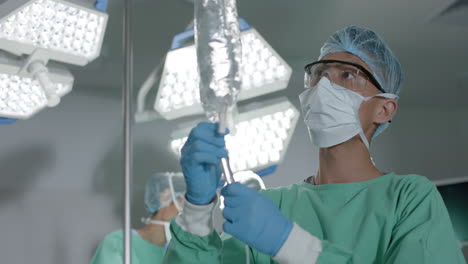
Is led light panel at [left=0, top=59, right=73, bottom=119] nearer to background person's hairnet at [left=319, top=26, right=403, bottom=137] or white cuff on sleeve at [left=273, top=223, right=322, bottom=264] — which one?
background person's hairnet at [left=319, top=26, right=403, bottom=137]

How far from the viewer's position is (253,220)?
0.96 meters

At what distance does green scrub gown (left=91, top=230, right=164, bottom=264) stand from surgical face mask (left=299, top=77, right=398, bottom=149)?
1.50 metres

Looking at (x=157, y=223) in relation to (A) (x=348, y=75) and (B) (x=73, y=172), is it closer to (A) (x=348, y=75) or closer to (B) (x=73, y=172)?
(B) (x=73, y=172)

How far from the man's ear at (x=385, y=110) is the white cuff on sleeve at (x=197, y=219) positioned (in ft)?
2.01

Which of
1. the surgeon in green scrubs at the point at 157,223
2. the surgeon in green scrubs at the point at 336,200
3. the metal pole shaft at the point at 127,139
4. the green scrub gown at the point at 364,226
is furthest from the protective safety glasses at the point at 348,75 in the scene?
the surgeon in green scrubs at the point at 157,223

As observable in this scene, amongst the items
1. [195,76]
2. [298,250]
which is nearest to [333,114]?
[298,250]

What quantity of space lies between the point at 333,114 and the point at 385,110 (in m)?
0.19

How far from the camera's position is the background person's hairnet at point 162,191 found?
300cm

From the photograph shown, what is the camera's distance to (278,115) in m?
2.04

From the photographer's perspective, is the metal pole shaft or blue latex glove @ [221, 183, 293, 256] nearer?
the metal pole shaft

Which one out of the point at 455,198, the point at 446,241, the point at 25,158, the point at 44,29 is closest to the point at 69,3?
the point at 44,29

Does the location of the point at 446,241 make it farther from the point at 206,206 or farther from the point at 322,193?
the point at 206,206

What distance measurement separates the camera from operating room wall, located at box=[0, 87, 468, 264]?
329 cm

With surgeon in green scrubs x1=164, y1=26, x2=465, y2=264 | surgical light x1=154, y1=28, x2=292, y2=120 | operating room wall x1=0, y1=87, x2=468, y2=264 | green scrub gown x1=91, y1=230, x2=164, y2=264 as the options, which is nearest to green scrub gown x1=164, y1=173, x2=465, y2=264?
surgeon in green scrubs x1=164, y1=26, x2=465, y2=264
